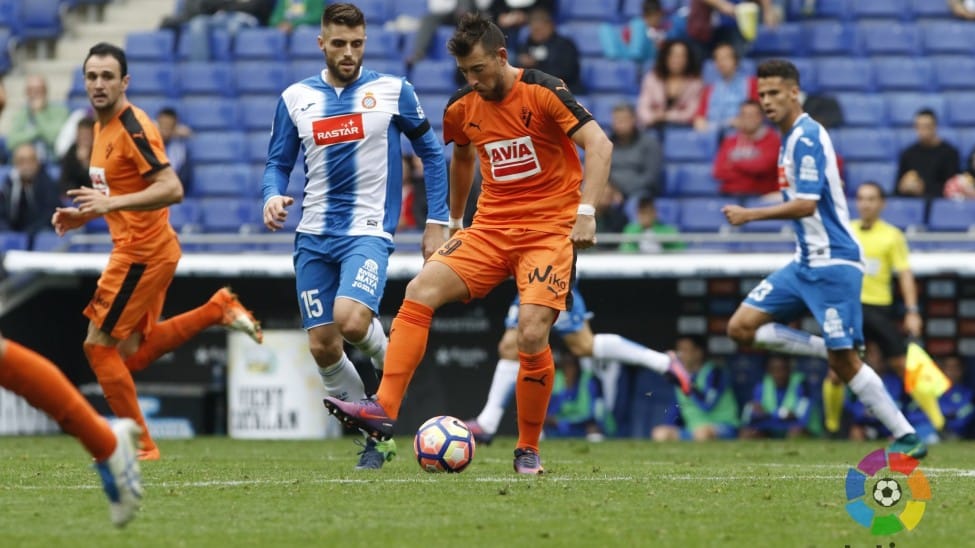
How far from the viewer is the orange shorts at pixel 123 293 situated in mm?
9688

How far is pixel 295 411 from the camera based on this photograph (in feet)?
47.5

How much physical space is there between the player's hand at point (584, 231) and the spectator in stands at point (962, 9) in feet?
37.7

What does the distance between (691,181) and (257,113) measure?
5099 mm

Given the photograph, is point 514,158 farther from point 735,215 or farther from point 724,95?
point 724,95

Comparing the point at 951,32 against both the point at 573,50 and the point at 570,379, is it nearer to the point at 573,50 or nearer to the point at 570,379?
the point at 573,50

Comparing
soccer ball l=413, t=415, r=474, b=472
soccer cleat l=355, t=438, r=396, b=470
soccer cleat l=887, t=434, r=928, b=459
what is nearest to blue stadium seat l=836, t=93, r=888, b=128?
soccer cleat l=887, t=434, r=928, b=459

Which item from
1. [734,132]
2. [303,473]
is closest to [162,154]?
[303,473]

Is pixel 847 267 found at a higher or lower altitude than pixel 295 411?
higher

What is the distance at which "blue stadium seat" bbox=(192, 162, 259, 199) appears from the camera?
55.0 feet

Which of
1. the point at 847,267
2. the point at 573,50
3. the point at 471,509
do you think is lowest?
Answer: the point at 471,509

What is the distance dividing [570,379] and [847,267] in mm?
4878

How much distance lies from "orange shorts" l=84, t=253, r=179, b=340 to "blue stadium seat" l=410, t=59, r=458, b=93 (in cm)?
788

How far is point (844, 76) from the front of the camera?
1702 centimetres

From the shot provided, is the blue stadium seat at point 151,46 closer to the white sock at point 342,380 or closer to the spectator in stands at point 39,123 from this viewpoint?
the spectator in stands at point 39,123
